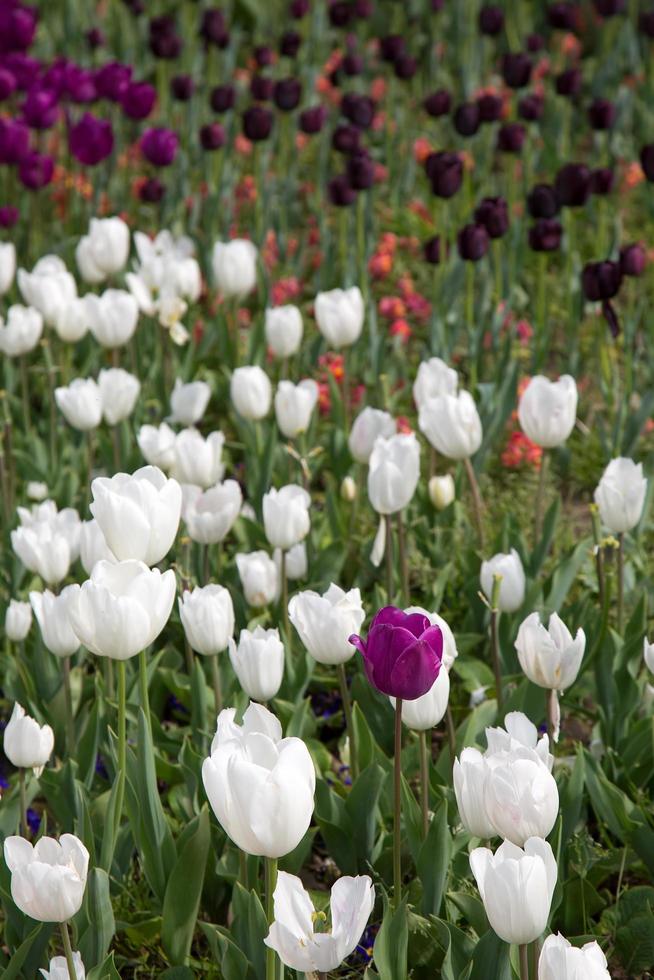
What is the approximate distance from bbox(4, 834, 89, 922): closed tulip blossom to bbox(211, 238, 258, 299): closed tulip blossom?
2.61m

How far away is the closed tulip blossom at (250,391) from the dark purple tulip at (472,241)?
35.2 inches

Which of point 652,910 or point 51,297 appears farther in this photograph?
point 51,297

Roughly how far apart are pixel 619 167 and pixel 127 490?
178 inches

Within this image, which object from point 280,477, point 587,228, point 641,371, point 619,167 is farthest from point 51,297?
point 619,167

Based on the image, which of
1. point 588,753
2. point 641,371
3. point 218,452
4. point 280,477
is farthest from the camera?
point 641,371

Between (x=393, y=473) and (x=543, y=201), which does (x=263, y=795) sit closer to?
(x=393, y=473)

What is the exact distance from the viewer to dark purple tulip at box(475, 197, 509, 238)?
381 centimetres

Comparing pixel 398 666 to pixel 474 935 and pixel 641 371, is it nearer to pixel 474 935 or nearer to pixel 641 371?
Answer: pixel 474 935

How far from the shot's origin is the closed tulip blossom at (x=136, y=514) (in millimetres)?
1773

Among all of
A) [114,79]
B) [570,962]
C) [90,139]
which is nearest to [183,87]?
[114,79]

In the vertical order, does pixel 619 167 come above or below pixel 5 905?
above

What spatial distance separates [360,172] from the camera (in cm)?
423

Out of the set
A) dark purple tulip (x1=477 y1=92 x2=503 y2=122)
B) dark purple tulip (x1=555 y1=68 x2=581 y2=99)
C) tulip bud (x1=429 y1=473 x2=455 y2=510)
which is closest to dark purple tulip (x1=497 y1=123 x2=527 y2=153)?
dark purple tulip (x1=477 y1=92 x2=503 y2=122)

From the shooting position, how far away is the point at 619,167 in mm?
5809
